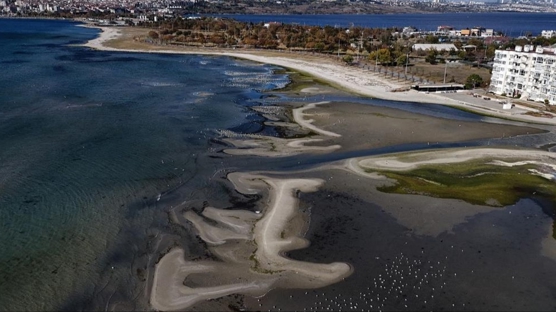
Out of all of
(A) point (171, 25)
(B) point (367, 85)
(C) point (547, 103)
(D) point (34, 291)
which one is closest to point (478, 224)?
(D) point (34, 291)

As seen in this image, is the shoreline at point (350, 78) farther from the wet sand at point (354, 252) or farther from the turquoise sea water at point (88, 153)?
the wet sand at point (354, 252)

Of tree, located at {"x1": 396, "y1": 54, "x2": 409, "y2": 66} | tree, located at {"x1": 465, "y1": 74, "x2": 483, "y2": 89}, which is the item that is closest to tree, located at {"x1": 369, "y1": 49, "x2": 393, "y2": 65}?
Result: tree, located at {"x1": 396, "y1": 54, "x2": 409, "y2": 66}

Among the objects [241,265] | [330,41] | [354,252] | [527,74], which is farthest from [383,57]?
[241,265]

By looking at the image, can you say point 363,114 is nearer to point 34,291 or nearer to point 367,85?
point 367,85

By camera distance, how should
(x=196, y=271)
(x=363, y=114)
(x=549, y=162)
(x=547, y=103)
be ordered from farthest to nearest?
(x=547, y=103) → (x=363, y=114) → (x=549, y=162) → (x=196, y=271)

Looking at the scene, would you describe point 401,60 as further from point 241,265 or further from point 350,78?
point 241,265
